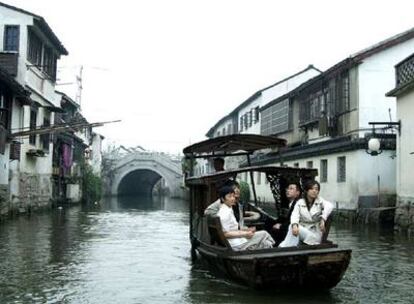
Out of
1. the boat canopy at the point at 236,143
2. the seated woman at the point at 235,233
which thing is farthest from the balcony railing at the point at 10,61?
the seated woman at the point at 235,233

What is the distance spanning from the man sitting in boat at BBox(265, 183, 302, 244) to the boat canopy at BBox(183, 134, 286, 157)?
1711mm

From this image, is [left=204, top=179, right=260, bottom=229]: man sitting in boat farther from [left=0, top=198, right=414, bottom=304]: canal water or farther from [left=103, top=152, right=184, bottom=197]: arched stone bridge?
[left=103, top=152, right=184, bottom=197]: arched stone bridge

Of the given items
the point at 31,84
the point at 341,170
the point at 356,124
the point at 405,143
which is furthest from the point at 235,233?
the point at 31,84

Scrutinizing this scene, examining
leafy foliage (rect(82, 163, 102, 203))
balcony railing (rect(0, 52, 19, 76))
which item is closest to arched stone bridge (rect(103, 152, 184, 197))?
leafy foliage (rect(82, 163, 102, 203))

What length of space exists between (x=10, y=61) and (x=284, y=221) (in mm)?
15216

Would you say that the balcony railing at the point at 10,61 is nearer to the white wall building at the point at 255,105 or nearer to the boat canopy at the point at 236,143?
the boat canopy at the point at 236,143

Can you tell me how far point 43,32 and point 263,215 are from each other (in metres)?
16.2

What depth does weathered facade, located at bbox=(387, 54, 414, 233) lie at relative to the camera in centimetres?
1598

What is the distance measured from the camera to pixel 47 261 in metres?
11.4

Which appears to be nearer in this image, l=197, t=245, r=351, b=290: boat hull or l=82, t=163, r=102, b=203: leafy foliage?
l=197, t=245, r=351, b=290: boat hull

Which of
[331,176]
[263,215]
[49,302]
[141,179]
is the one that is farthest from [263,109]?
[141,179]

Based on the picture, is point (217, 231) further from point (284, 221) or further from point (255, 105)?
point (255, 105)

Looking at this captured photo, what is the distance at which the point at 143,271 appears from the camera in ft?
34.4

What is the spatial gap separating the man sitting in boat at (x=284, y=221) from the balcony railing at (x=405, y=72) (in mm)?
7020
